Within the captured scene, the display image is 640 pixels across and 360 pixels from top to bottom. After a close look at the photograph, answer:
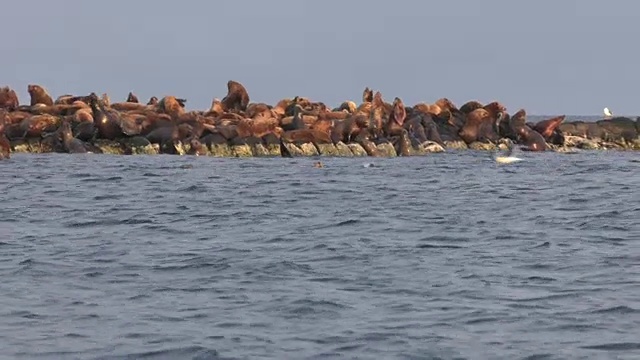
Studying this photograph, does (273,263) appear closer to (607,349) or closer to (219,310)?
(219,310)

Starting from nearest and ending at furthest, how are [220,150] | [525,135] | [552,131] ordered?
1. [220,150]
2. [525,135]
3. [552,131]

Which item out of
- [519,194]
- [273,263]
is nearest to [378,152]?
[519,194]

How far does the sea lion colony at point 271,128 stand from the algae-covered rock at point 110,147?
0.03m

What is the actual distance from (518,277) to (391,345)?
392 cm

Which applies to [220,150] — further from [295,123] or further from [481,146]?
[481,146]

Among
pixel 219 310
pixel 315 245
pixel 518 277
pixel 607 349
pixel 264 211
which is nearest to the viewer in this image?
pixel 607 349

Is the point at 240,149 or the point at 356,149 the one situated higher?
the point at 240,149

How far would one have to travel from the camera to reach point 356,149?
40.9 m

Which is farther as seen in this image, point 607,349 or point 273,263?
point 273,263

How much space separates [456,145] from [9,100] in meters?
17.4

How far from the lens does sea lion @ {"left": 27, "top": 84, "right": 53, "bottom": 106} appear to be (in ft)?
141

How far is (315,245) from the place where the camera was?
17062 millimetres

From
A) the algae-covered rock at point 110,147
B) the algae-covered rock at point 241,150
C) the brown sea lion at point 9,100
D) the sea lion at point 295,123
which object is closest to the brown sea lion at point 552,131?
the sea lion at point 295,123

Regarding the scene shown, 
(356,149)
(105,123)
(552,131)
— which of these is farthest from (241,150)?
(552,131)
